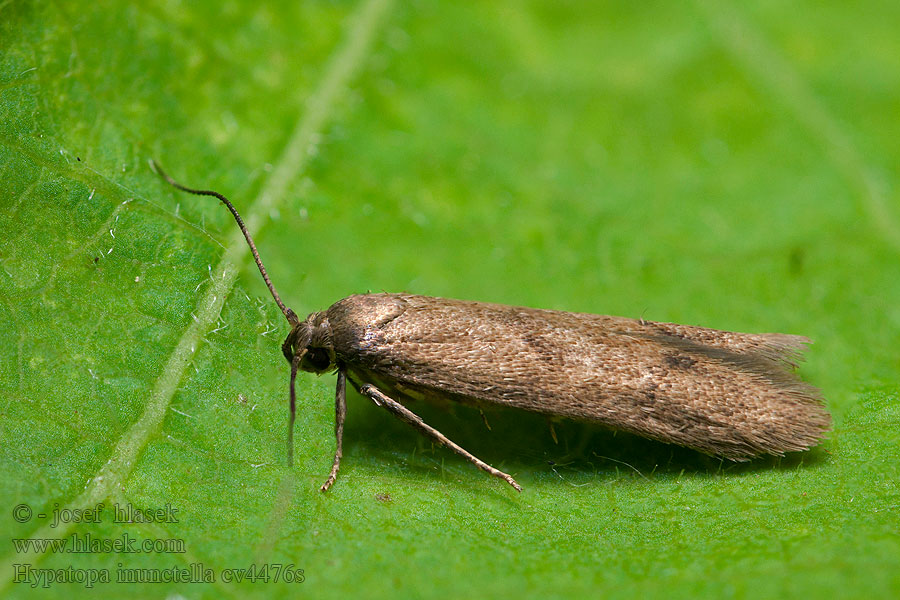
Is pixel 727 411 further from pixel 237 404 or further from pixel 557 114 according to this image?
pixel 557 114

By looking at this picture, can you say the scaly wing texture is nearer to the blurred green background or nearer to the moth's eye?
the moth's eye

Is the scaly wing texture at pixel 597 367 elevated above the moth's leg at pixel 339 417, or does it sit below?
above

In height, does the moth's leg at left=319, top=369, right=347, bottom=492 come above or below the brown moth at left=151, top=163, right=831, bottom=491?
below

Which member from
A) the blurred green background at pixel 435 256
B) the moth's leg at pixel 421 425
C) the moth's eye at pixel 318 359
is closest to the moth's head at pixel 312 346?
the moth's eye at pixel 318 359

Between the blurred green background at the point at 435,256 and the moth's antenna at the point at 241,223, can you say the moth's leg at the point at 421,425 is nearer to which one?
the blurred green background at the point at 435,256

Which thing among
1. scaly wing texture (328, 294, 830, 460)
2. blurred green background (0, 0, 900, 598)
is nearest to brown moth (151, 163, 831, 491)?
scaly wing texture (328, 294, 830, 460)

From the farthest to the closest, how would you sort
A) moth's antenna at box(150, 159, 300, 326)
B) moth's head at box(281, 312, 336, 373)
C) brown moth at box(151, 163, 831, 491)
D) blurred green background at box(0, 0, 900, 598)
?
moth's antenna at box(150, 159, 300, 326)
moth's head at box(281, 312, 336, 373)
brown moth at box(151, 163, 831, 491)
blurred green background at box(0, 0, 900, 598)

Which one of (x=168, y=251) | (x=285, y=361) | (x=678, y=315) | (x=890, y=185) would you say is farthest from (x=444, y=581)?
(x=890, y=185)
